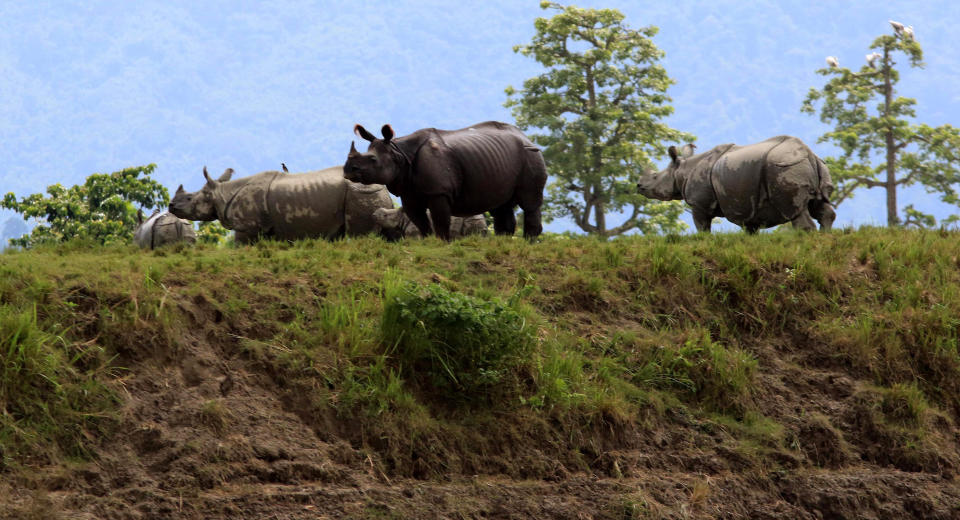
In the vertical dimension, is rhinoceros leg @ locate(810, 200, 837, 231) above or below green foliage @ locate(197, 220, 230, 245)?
below

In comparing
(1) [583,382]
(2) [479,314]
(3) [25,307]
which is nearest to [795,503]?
(1) [583,382]

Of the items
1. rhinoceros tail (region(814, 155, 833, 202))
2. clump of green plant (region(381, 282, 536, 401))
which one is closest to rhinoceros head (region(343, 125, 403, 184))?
clump of green plant (region(381, 282, 536, 401))

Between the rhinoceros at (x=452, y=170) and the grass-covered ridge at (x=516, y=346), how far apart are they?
1.24 metres

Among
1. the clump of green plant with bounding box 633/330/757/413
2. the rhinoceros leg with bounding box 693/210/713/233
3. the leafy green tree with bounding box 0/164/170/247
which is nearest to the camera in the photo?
the clump of green plant with bounding box 633/330/757/413

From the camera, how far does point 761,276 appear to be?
33.0 feet

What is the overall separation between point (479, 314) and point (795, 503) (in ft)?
9.16

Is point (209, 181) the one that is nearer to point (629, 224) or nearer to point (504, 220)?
point (504, 220)

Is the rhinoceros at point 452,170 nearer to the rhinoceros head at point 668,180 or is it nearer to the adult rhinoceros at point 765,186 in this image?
the adult rhinoceros at point 765,186

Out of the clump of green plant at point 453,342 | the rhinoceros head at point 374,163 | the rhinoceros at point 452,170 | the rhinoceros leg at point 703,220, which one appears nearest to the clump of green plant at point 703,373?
the clump of green plant at point 453,342

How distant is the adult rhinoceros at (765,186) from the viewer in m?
12.8

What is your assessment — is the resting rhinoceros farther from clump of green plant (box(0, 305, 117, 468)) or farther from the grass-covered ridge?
clump of green plant (box(0, 305, 117, 468))

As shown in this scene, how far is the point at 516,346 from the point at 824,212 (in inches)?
260

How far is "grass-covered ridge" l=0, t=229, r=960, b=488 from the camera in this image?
7359 millimetres

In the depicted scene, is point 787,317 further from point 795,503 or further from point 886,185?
point 886,185
